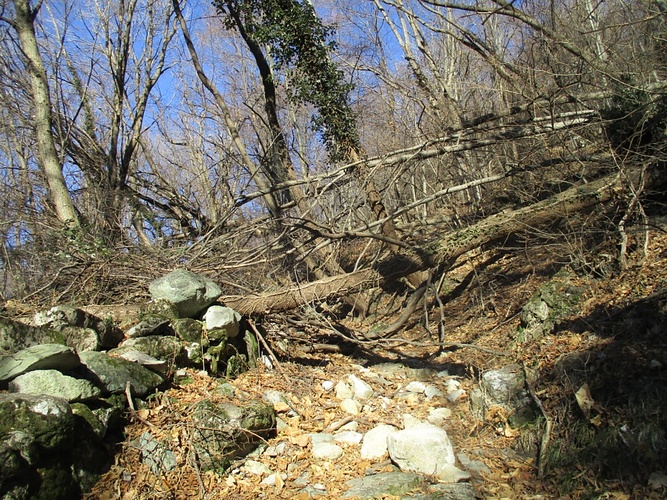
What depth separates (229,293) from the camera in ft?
22.7

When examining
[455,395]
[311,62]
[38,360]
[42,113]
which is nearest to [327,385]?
[455,395]

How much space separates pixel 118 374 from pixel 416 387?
136 inches

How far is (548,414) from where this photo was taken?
4.46 meters

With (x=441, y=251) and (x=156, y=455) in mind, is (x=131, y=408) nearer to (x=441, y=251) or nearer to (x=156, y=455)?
(x=156, y=455)

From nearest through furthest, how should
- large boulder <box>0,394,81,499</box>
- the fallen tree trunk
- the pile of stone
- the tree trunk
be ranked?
large boulder <box>0,394,81,499</box>, the pile of stone, the fallen tree trunk, the tree trunk

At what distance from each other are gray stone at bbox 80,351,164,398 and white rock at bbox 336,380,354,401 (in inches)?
84.1

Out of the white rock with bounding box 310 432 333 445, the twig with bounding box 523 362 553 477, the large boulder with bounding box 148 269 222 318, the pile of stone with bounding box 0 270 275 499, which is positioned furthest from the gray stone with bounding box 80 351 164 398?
the twig with bounding box 523 362 553 477

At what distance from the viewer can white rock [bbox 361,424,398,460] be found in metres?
4.64

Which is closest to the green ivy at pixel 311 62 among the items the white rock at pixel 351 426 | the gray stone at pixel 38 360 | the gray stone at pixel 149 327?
the gray stone at pixel 149 327

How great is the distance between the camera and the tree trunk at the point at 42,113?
8477 millimetres

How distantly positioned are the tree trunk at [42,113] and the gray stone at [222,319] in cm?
389

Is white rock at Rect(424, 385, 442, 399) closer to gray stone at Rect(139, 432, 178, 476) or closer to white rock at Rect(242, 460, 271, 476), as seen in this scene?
white rock at Rect(242, 460, 271, 476)

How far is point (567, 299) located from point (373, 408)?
2609 mm

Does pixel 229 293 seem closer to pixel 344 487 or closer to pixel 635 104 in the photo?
pixel 344 487
